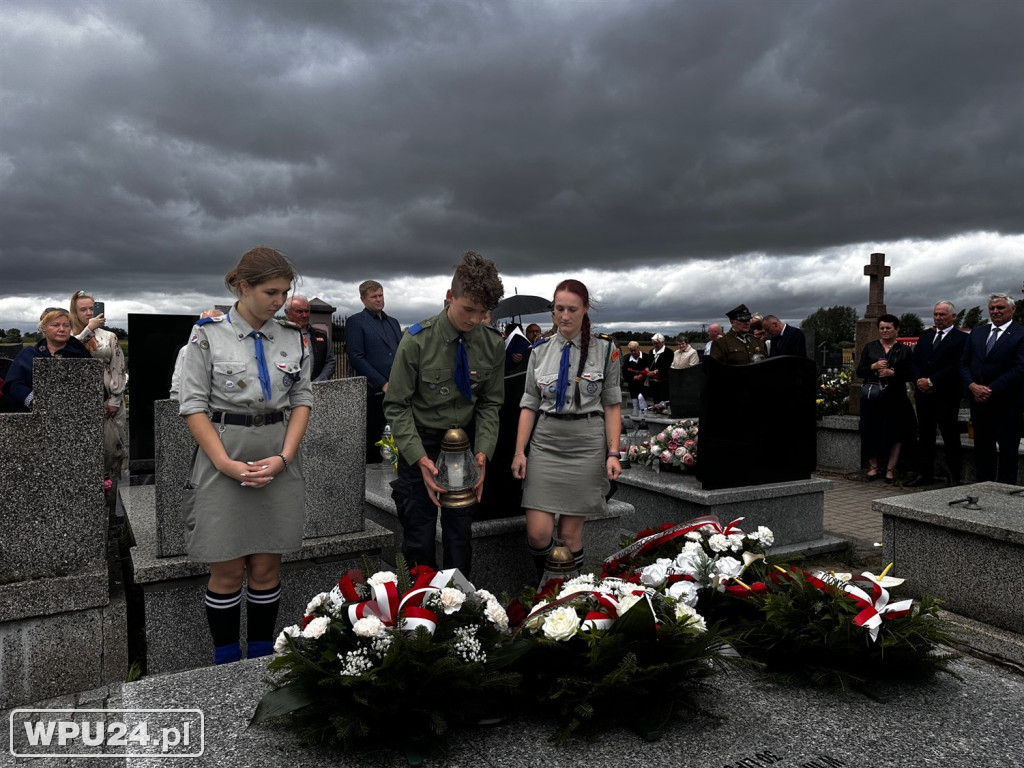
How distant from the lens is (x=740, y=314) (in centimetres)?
888

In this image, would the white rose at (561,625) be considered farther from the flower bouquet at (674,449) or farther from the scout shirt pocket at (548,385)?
the flower bouquet at (674,449)

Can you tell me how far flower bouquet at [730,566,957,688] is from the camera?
8.41ft

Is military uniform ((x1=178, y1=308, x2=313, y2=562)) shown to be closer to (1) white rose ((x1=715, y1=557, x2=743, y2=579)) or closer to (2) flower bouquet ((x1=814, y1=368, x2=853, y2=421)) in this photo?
(1) white rose ((x1=715, y1=557, x2=743, y2=579))

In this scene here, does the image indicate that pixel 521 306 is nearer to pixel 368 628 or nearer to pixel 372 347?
pixel 372 347

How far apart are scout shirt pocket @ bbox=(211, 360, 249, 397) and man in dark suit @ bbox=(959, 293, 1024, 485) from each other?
24.1ft

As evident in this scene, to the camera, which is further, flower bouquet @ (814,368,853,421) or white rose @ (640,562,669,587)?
flower bouquet @ (814,368,853,421)

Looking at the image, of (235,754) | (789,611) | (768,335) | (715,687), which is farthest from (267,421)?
(768,335)

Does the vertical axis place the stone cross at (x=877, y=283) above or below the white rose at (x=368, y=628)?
above

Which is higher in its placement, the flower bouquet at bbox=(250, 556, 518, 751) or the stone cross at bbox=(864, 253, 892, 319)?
the stone cross at bbox=(864, 253, 892, 319)

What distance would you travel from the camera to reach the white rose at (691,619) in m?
2.43

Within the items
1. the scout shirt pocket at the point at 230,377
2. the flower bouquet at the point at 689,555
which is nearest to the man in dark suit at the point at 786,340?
the flower bouquet at the point at 689,555

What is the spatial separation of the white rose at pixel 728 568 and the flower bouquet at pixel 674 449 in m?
3.22

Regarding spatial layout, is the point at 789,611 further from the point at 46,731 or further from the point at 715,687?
the point at 46,731

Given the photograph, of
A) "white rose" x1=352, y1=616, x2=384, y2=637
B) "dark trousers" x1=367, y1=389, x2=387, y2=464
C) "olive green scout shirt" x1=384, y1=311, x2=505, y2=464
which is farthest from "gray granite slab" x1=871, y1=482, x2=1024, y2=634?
"dark trousers" x1=367, y1=389, x2=387, y2=464
